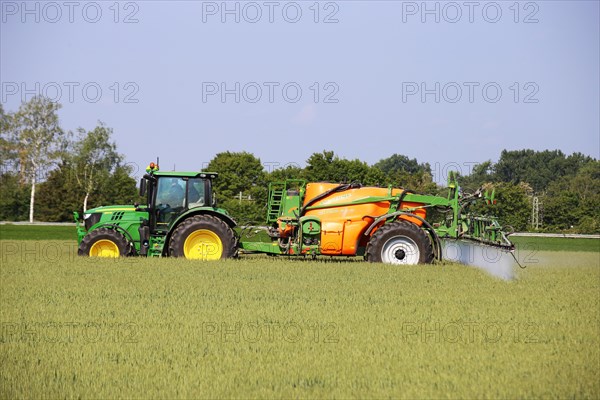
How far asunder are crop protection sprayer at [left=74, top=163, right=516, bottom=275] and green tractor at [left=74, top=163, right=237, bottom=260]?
24mm

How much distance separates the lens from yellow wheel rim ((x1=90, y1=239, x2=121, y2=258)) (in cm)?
1867

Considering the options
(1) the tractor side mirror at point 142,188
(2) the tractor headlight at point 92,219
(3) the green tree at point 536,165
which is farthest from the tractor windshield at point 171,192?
(3) the green tree at point 536,165

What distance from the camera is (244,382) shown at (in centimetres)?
704

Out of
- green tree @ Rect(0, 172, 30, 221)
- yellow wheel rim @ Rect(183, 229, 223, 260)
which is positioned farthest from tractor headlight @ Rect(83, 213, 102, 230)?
green tree @ Rect(0, 172, 30, 221)

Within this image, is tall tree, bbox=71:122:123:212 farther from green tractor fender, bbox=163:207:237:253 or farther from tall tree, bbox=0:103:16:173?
green tractor fender, bbox=163:207:237:253

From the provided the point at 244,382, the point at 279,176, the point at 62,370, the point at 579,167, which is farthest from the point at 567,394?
the point at 579,167

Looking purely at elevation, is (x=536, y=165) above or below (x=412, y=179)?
above

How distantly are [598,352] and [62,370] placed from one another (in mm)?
5608

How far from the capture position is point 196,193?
62.2ft

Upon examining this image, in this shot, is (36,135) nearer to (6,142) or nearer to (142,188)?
(6,142)

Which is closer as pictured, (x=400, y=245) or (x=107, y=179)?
(x=400, y=245)

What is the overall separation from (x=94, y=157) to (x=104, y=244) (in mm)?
50218

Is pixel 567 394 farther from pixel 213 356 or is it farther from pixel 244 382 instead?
pixel 213 356

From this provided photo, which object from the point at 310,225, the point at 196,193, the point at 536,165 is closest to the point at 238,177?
the point at 196,193
